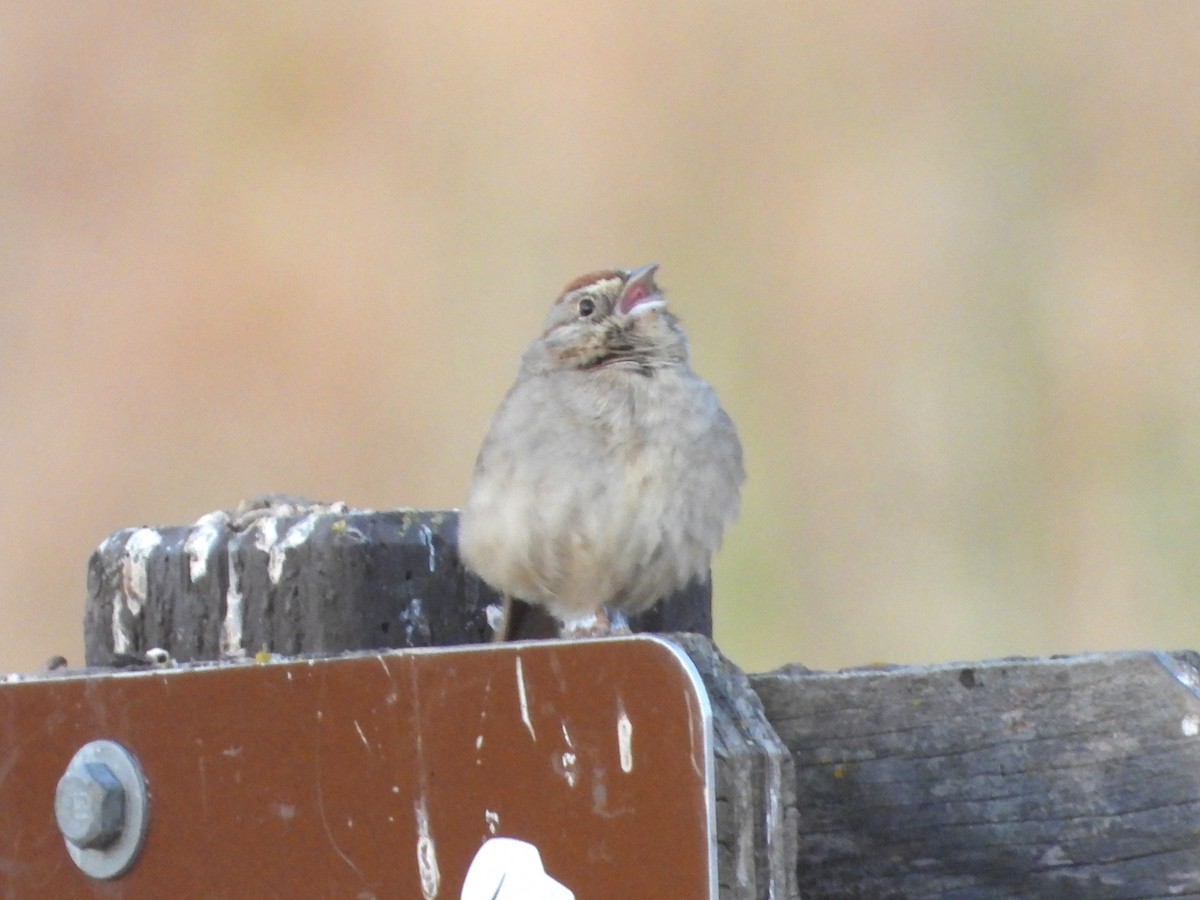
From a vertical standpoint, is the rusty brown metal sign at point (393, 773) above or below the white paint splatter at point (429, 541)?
below

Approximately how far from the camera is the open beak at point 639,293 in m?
3.68

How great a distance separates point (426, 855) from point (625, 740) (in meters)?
0.28

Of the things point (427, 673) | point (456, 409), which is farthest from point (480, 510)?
point (456, 409)

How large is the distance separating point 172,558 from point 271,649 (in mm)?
200

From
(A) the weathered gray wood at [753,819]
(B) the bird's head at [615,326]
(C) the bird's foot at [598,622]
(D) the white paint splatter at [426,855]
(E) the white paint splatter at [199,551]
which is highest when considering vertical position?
(B) the bird's head at [615,326]

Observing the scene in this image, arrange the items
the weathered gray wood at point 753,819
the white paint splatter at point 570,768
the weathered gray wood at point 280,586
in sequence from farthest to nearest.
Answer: the weathered gray wood at point 280,586, the white paint splatter at point 570,768, the weathered gray wood at point 753,819

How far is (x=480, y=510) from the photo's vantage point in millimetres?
3445

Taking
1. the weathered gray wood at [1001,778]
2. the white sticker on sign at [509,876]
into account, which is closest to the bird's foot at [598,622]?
the weathered gray wood at [1001,778]

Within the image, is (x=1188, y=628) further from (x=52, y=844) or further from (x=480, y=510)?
(x=52, y=844)

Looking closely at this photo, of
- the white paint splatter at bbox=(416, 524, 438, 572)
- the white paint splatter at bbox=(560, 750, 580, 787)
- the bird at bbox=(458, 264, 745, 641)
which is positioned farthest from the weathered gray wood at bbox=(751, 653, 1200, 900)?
the bird at bbox=(458, 264, 745, 641)

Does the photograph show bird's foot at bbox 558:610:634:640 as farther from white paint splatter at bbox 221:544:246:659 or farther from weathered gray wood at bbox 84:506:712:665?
white paint splatter at bbox 221:544:246:659

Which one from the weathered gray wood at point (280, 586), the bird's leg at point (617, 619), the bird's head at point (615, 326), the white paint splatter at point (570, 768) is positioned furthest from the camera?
the bird's head at point (615, 326)

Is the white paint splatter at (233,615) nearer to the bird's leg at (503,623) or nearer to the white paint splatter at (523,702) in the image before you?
the bird's leg at (503,623)

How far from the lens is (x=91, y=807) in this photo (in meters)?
2.21
